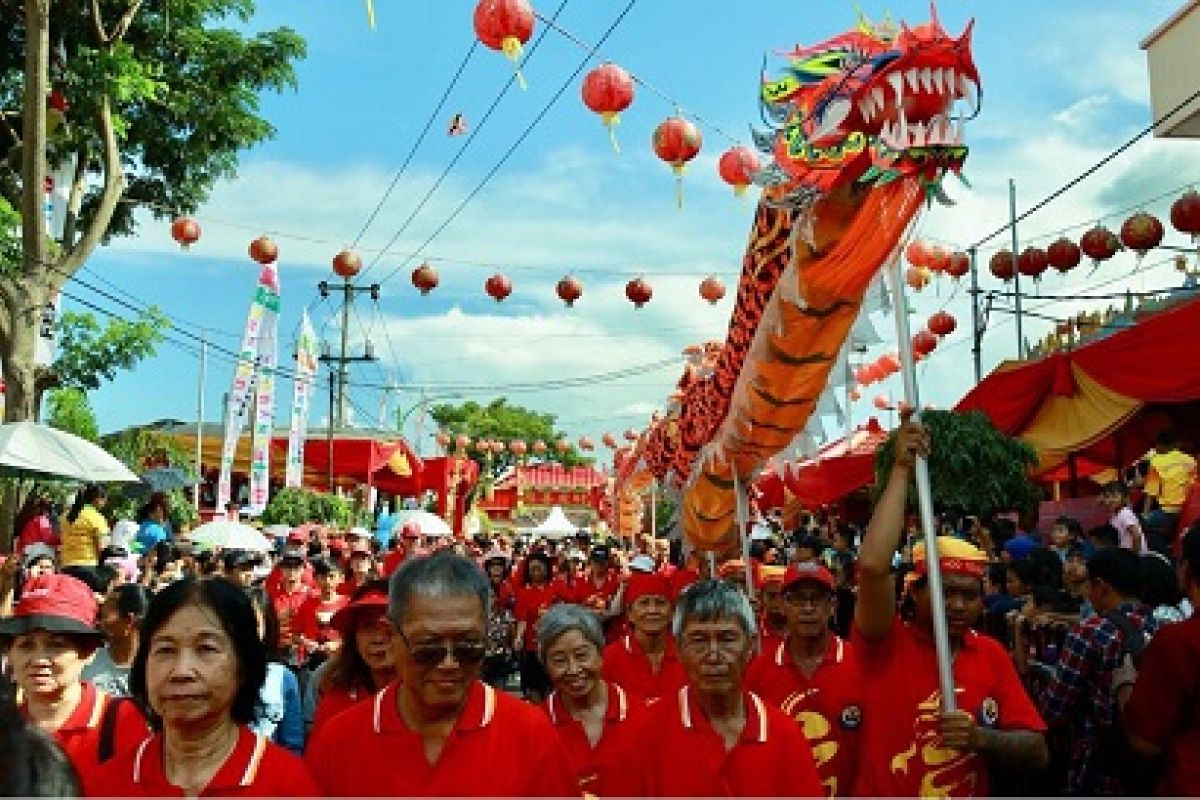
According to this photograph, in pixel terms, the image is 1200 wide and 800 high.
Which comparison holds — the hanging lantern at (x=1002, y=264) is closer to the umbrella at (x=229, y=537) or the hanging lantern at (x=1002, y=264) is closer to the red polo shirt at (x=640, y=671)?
the umbrella at (x=229, y=537)

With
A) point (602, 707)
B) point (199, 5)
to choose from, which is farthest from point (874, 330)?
A: point (199, 5)

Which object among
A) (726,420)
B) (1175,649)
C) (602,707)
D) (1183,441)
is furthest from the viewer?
(1183,441)

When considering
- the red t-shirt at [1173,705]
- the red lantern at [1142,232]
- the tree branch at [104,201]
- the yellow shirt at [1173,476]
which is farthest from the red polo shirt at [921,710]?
the tree branch at [104,201]

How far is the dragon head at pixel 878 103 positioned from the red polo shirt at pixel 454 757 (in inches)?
93.3

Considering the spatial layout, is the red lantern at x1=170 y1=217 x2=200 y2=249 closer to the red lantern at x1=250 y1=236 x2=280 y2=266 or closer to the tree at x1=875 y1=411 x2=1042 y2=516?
the red lantern at x1=250 y1=236 x2=280 y2=266

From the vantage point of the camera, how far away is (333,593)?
8.62 meters

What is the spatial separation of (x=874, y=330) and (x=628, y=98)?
3493mm

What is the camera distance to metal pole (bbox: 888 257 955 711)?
3.15m

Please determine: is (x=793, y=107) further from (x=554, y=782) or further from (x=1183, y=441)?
(x=1183, y=441)

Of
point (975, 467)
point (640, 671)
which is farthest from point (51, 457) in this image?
point (975, 467)

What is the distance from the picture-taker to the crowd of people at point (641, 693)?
241cm

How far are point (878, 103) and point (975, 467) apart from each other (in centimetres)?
654

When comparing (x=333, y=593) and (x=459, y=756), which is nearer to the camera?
(x=459, y=756)

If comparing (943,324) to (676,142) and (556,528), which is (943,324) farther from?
(556,528)
